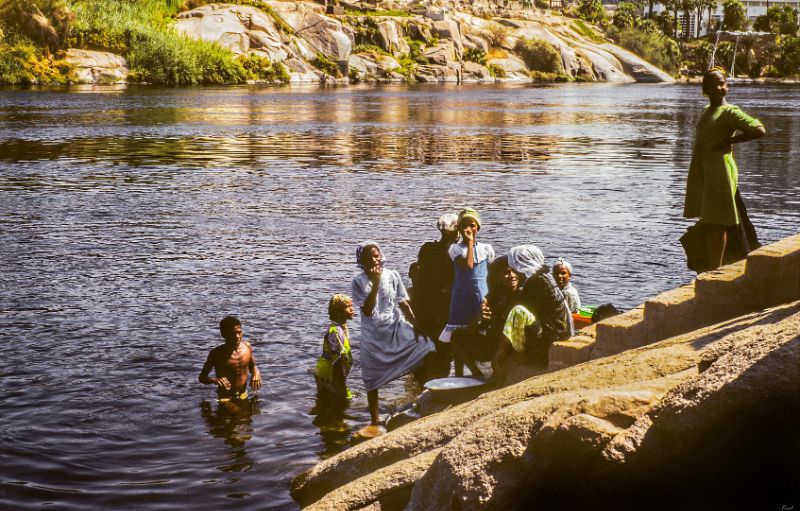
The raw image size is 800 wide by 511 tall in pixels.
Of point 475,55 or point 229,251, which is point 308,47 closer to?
point 475,55

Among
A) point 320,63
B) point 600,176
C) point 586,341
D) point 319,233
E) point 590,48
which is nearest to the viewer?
point 586,341

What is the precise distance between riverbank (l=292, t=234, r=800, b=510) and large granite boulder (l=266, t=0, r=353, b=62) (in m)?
139

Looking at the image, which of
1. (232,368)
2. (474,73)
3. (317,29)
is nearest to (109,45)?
(317,29)

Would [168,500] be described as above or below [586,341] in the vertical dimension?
below

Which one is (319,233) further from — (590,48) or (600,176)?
(590,48)

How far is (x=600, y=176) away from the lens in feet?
101

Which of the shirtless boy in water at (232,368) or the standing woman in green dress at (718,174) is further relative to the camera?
the standing woman in green dress at (718,174)

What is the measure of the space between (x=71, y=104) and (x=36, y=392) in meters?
62.8

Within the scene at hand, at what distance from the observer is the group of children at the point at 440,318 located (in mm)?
9016

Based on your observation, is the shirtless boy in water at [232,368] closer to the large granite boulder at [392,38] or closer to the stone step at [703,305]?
the stone step at [703,305]

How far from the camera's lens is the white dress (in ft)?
30.2

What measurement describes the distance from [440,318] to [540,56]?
166956mm

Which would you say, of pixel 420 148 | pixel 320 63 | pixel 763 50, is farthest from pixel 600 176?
pixel 763 50

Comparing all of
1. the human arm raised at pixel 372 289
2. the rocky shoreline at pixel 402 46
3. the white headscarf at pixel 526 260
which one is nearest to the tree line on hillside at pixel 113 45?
the rocky shoreline at pixel 402 46
